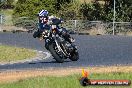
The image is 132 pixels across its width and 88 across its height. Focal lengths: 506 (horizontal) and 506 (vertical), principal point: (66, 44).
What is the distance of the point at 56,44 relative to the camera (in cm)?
1938

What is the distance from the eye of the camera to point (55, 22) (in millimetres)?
19125

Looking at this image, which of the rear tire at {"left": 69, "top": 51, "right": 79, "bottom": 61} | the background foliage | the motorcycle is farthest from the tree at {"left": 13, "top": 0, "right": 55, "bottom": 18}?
the motorcycle

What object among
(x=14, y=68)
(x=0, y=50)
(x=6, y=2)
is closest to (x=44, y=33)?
(x=14, y=68)

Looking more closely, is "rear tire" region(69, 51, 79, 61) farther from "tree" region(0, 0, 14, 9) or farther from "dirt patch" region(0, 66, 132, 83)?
"tree" region(0, 0, 14, 9)

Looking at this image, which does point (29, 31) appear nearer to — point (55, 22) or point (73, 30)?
point (73, 30)

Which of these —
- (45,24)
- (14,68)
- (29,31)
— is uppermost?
(45,24)

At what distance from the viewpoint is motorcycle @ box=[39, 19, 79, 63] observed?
1922cm

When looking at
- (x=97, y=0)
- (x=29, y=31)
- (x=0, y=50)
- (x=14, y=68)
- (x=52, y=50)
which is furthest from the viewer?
(x=97, y=0)

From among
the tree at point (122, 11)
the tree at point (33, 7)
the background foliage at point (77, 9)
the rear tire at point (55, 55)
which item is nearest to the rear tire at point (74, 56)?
the rear tire at point (55, 55)

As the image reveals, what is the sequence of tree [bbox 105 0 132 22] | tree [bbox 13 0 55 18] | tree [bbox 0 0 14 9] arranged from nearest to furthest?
1. tree [bbox 105 0 132 22]
2. tree [bbox 13 0 55 18]
3. tree [bbox 0 0 14 9]

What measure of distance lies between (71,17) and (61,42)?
1098 inches

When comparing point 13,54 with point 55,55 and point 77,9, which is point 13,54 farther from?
point 77,9

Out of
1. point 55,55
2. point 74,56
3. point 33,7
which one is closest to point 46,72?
point 55,55

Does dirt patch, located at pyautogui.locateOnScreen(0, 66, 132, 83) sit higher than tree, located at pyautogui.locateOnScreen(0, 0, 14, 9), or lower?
higher
